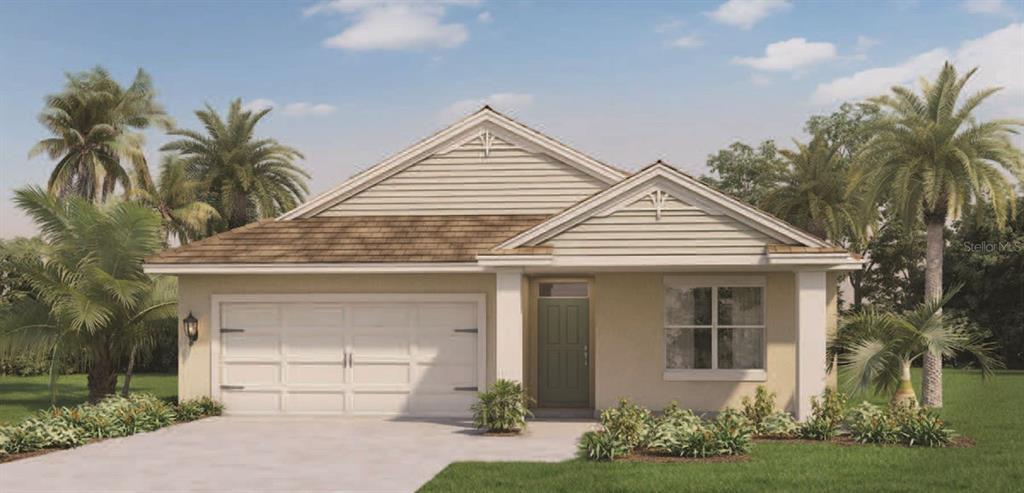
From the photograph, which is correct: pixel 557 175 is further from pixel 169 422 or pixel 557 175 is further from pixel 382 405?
pixel 169 422

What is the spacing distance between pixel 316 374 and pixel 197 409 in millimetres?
2090

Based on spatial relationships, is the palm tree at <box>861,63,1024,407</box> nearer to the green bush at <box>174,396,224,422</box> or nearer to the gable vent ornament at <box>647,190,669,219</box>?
the gable vent ornament at <box>647,190,669,219</box>

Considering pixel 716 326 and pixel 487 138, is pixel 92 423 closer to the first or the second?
pixel 487 138

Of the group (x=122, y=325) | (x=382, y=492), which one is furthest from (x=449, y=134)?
(x=382, y=492)

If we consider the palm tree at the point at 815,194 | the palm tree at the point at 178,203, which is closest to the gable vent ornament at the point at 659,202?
the palm tree at the point at 815,194

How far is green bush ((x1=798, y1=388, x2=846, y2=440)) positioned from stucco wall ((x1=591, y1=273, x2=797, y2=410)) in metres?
2.62

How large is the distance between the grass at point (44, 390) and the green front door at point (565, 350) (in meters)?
9.43

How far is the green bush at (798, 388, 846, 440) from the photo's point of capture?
13789 mm

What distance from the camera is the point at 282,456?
41.6ft

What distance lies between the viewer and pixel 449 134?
1972 cm

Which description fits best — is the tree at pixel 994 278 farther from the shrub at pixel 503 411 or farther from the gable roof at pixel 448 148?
the shrub at pixel 503 411

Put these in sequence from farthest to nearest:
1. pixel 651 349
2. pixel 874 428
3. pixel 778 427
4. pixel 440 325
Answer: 1. pixel 440 325
2. pixel 651 349
3. pixel 778 427
4. pixel 874 428

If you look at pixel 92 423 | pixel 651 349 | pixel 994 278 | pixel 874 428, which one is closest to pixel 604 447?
pixel 874 428

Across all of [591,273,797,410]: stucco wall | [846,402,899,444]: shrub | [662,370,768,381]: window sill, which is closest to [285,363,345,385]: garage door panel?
[591,273,797,410]: stucco wall
